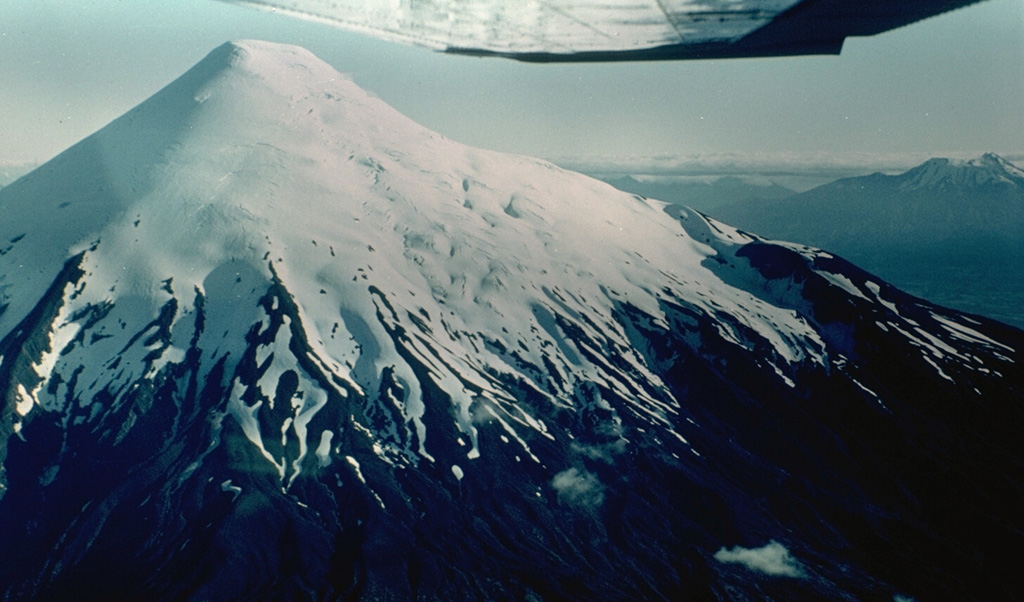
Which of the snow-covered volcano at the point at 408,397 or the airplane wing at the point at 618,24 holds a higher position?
the airplane wing at the point at 618,24

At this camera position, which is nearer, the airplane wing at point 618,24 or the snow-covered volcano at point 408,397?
the airplane wing at point 618,24

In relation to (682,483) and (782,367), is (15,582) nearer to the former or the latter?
(682,483)

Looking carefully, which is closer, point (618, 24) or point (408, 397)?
point (618, 24)

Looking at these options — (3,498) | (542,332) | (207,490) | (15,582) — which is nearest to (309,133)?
(542,332)

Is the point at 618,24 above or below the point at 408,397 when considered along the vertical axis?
above
